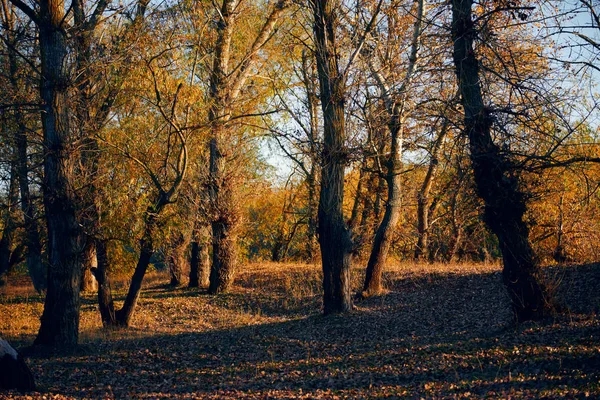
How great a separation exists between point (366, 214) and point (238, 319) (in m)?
12.6

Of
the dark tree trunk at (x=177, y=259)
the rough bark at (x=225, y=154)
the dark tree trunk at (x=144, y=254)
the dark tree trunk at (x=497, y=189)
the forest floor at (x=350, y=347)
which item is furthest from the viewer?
the rough bark at (x=225, y=154)

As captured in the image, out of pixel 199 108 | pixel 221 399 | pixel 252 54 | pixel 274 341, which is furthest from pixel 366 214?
pixel 221 399

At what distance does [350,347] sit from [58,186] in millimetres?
6174

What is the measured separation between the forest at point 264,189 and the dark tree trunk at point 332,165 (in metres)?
0.04

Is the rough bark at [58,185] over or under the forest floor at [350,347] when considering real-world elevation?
over

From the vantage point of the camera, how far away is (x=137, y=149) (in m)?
13.6

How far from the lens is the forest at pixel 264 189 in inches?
338

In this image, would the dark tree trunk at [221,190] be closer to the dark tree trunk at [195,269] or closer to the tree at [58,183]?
the dark tree trunk at [195,269]

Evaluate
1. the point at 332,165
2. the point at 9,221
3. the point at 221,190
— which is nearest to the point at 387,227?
the point at 332,165

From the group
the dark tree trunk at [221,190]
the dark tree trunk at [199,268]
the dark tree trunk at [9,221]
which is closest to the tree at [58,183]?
the dark tree trunk at [9,221]

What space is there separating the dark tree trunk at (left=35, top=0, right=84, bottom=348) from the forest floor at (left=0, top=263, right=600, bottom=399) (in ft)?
2.22

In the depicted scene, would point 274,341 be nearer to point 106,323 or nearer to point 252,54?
point 106,323

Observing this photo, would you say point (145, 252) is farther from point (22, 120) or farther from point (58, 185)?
point (22, 120)

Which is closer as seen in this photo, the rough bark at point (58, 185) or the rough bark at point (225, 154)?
the rough bark at point (58, 185)
